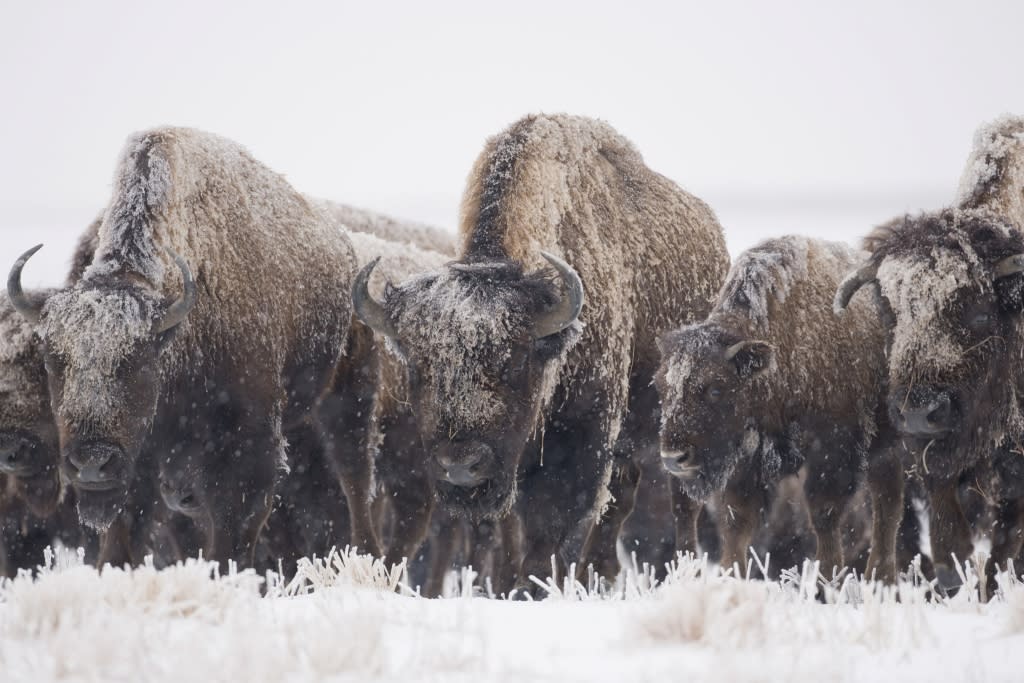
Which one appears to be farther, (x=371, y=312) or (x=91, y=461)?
(x=371, y=312)

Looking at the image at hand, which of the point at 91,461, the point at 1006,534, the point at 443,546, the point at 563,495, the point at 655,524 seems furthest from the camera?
the point at 443,546

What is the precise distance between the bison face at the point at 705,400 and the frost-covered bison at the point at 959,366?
1.02 m

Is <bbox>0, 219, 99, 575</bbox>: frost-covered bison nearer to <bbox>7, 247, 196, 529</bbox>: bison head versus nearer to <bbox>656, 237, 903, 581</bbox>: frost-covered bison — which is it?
<bbox>7, 247, 196, 529</bbox>: bison head

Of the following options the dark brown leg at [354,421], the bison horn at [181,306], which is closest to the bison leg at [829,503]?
the dark brown leg at [354,421]

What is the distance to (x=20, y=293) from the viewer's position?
25.4 ft

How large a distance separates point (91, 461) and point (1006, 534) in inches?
217

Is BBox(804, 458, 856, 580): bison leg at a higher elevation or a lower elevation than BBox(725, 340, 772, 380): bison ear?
lower

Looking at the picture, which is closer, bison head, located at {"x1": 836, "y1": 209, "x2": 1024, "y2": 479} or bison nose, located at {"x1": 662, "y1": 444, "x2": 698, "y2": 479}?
bison head, located at {"x1": 836, "y1": 209, "x2": 1024, "y2": 479}

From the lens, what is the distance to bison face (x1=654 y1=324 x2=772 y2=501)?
27.0 ft

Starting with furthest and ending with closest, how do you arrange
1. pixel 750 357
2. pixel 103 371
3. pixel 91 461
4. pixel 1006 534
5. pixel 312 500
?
1. pixel 312 500
2. pixel 750 357
3. pixel 1006 534
4. pixel 103 371
5. pixel 91 461

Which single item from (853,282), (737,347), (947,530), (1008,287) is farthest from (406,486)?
(1008,287)

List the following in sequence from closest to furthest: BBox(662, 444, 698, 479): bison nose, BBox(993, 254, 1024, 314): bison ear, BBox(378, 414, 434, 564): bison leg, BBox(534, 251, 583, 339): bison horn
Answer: BBox(534, 251, 583, 339): bison horn
BBox(993, 254, 1024, 314): bison ear
BBox(662, 444, 698, 479): bison nose
BBox(378, 414, 434, 564): bison leg

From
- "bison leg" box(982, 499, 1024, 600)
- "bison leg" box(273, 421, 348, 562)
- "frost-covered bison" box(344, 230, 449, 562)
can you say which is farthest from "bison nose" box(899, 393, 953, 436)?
"bison leg" box(273, 421, 348, 562)

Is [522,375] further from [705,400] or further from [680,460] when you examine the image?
[705,400]
